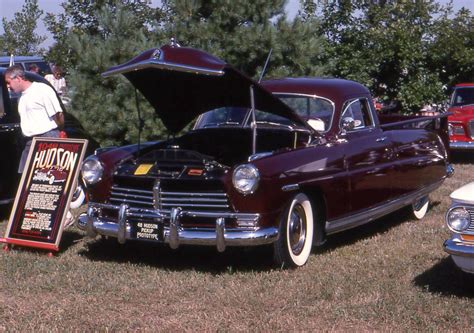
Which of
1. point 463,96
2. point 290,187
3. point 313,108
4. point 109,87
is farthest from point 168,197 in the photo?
point 463,96

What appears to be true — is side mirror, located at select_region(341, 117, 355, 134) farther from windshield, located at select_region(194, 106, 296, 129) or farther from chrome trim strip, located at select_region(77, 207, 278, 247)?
chrome trim strip, located at select_region(77, 207, 278, 247)

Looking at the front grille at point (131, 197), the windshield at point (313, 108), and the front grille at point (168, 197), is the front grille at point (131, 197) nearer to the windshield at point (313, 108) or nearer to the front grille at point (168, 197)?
the front grille at point (168, 197)

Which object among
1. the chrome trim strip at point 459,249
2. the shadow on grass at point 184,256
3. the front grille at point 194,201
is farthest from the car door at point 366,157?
the chrome trim strip at point 459,249

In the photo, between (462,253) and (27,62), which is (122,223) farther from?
(27,62)

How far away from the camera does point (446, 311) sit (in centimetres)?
544

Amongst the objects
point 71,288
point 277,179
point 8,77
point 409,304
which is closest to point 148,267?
point 71,288

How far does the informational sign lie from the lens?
7414mm

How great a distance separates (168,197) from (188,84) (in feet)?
3.93

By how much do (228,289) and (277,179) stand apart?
0.98 metres

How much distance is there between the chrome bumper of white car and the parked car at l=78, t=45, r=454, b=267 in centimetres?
140

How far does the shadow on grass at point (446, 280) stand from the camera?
5.87 metres

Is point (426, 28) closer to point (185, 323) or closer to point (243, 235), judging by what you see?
point (243, 235)

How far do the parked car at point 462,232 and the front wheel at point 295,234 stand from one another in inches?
54.8

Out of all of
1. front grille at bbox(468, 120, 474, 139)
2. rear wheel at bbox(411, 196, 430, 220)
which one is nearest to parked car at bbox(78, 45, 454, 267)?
rear wheel at bbox(411, 196, 430, 220)
